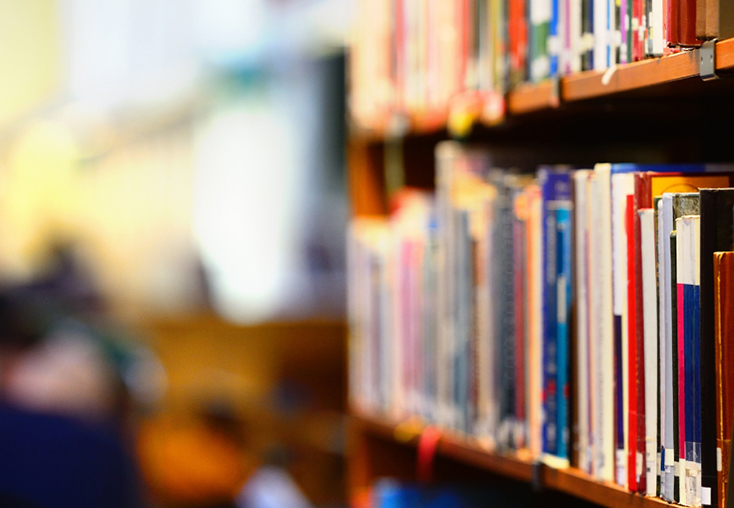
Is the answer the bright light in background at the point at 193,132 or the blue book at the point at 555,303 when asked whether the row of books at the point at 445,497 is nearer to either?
the blue book at the point at 555,303

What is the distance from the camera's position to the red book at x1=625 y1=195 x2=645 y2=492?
943 mm

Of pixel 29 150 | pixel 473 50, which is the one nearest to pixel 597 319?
pixel 473 50

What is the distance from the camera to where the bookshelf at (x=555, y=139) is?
0.97 m

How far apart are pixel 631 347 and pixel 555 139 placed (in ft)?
1.96

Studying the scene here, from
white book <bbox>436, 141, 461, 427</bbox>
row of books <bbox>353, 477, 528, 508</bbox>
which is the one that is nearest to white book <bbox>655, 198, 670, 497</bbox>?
white book <bbox>436, 141, 461, 427</bbox>

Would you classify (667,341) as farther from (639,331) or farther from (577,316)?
(577,316)

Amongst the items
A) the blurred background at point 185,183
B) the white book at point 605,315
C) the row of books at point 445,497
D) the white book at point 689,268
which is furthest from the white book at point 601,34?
the blurred background at point 185,183

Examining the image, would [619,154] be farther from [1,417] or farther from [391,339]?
[1,417]

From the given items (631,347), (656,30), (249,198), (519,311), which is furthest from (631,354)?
(249,198)

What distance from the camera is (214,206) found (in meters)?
3.58

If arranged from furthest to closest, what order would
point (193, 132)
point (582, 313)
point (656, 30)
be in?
point (193, 132), point (582, 313), point (656, 30)

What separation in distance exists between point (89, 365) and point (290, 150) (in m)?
1.31

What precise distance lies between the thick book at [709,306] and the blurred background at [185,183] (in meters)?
2.16

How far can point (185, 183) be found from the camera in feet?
11.7
